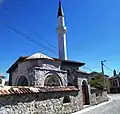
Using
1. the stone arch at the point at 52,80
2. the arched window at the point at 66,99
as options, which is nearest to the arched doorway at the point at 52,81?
the stone arch at the point at 52,80

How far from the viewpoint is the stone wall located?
9.63 meters

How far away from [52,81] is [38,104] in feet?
27.4

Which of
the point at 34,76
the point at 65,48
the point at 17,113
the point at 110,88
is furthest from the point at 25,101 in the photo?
the point at 110,88

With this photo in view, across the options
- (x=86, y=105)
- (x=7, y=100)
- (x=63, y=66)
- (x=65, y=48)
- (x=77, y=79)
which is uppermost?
(x=65, y=48)

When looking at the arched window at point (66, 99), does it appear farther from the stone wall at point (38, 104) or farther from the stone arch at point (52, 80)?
the stone arch at point (52, 80)

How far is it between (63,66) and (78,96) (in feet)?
26.1

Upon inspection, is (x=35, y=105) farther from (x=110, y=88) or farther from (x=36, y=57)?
(x=110, y=88)

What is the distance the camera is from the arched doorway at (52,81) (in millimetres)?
18969

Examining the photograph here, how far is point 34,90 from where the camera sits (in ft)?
37.7

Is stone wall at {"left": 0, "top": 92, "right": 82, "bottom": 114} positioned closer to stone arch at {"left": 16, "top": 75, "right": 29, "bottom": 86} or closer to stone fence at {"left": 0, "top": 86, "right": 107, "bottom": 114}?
stone fence at {"left": 0, "top": 86, "right": 107, "bottom": 114}

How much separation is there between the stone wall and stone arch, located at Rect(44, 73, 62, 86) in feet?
11.4

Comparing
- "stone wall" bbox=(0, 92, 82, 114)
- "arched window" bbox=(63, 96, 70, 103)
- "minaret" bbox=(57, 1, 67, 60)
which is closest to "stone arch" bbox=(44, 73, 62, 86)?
"stone wall" bbox=(0, 92, 82, 114)

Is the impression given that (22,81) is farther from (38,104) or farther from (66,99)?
(38,104)

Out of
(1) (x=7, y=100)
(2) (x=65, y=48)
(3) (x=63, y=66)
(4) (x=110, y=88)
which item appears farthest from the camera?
(4) (x=110, y=88)
